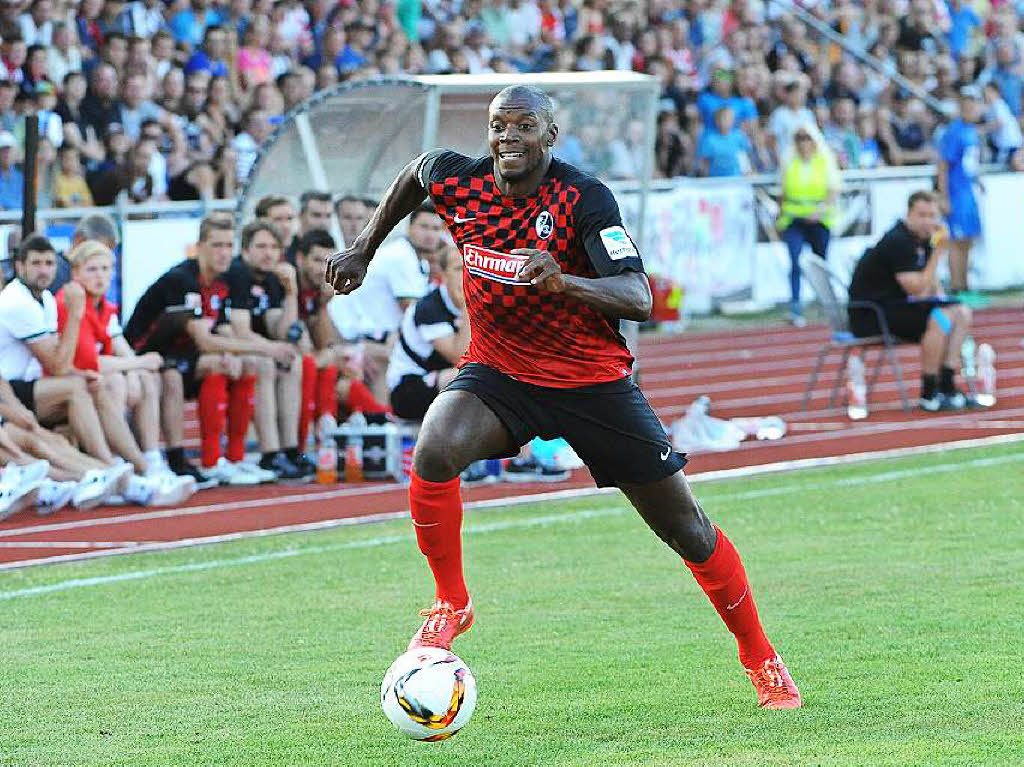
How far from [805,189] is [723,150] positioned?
1.31 m

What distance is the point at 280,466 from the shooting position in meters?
12.9

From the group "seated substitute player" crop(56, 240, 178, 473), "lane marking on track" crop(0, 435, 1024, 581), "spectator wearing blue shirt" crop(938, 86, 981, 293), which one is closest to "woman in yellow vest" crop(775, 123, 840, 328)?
"spectator wearing blue shirt" crop(938, 86, 981, 293)

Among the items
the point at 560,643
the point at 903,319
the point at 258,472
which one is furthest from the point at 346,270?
the point at 903,319

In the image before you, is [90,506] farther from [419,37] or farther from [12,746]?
[419,37]

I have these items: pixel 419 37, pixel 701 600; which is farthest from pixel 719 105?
pixel 701 600

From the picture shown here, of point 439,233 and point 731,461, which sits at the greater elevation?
point 439,233

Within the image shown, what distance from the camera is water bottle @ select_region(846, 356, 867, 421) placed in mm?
15055

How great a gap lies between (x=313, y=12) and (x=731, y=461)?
9453 mm

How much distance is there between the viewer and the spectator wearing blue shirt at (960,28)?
2789cm

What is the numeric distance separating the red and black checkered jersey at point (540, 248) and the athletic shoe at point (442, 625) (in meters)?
0.76

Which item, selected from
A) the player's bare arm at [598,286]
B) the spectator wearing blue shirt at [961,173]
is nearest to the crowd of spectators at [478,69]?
the spectator wearing blue shirt at [961,173]

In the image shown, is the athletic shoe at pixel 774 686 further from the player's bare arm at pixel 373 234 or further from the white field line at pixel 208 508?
the white field line at pixel 208 508

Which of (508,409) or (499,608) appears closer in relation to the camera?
(508,409)

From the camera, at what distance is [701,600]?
813cm
